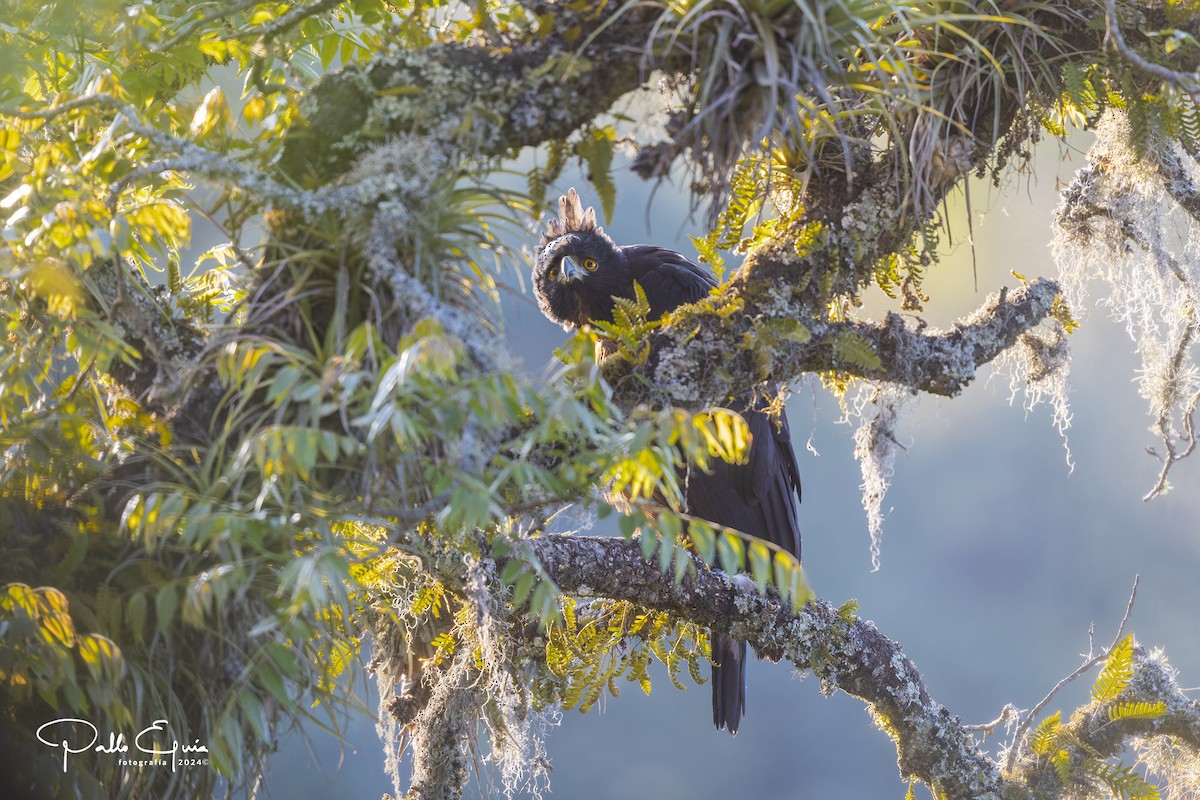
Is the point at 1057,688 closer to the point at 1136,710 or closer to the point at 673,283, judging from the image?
the point at 1136,710

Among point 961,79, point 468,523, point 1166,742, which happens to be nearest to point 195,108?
point 468,523

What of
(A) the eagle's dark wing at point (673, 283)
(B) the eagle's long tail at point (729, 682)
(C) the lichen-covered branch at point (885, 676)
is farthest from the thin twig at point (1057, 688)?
(A) the eagle's dark wing at point (673, 283)

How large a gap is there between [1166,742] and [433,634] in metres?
1.95

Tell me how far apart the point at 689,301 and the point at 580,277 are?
390mm

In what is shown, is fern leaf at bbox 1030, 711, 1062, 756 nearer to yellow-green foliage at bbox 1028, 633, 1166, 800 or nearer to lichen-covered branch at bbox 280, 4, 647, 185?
yellow-green foliage at bbox 1028, 633, 1166, 800

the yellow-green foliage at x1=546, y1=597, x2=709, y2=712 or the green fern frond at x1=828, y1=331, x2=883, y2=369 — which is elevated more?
the green fern frond at x1=828, y1=331, x2=883, y2=369

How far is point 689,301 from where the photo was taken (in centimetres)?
331

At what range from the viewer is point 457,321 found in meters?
1.26

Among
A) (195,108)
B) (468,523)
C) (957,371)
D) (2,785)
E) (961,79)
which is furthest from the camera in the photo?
(957,371)

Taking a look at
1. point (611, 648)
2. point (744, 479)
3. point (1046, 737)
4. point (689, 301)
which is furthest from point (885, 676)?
point (689, 301)

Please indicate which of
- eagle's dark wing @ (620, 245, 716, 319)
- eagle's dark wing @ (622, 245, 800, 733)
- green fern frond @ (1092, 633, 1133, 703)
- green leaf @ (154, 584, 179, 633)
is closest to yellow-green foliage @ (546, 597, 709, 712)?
eagle's dark wing @ (622, 245, 800, 733)

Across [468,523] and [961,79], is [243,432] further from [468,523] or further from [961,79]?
[961,79]

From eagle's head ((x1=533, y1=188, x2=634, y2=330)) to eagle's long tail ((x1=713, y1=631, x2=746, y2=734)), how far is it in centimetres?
121

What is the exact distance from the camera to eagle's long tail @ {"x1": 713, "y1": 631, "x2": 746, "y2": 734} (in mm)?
2811
